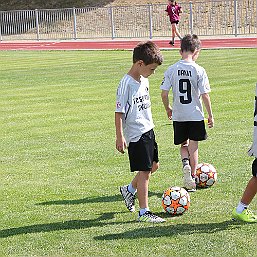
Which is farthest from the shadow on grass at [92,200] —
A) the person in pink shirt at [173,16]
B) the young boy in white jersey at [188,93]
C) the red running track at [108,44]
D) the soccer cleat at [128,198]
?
the person in pink shirt at [173,16]

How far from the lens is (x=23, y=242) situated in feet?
22.2

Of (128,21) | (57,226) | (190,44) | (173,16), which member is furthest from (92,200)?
(128,21)

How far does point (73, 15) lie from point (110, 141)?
3155 centimetres

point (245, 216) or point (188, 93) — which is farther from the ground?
point (188, 93)

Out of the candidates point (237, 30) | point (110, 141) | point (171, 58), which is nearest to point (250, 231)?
point (110, 141)

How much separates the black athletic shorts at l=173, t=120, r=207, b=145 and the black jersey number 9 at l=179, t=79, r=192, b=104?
0.86 feet

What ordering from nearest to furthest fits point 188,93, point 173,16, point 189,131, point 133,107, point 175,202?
point 133,107, point 175,202, point 188,93, point 189,131, point 173,16

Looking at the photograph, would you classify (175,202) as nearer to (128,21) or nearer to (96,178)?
(96,178)

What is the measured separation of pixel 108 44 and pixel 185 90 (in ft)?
92.2

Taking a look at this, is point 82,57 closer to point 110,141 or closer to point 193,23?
point 193,23

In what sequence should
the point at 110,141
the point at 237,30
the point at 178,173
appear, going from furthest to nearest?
the point at 237,30 → the point at 110,141 → the point at 178,173

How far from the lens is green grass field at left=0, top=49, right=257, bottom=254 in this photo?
662 cm

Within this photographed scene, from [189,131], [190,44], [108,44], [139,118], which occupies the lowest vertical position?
[108,44]

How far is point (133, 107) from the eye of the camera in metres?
7.23
